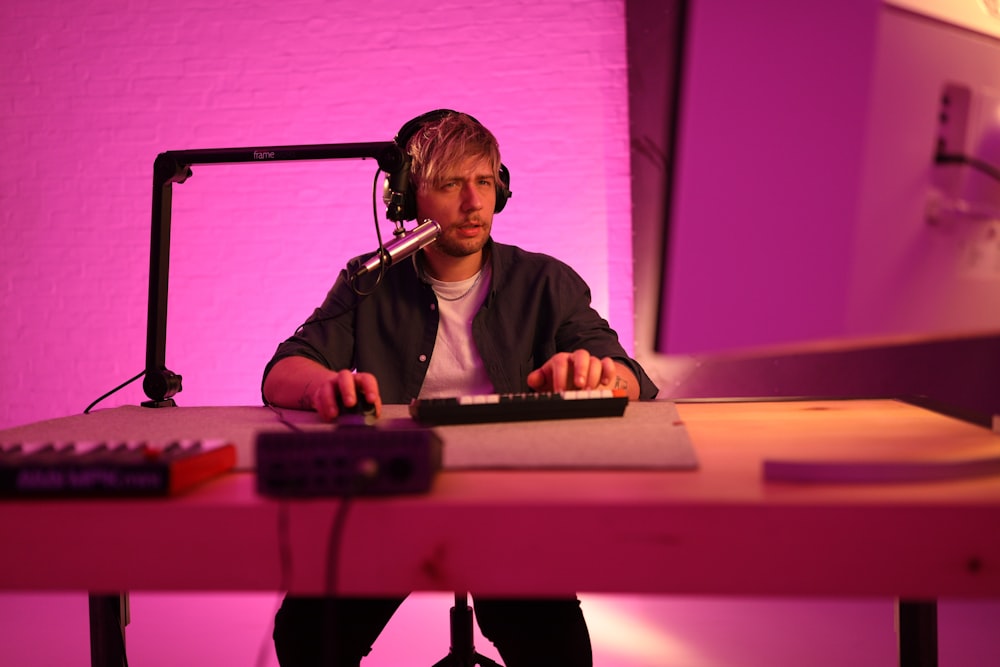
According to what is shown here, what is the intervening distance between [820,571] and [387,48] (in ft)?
9.69

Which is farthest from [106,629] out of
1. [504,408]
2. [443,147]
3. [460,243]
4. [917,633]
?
[917,633]

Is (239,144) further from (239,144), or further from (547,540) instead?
(547,540)

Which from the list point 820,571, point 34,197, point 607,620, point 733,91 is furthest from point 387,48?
point 820,571

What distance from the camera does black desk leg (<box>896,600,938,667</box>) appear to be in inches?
39.7

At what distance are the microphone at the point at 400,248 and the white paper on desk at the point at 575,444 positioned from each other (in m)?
0.25

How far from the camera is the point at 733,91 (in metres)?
0.60

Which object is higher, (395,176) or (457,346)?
(395,176)

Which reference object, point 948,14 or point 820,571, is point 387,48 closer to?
point 948,14

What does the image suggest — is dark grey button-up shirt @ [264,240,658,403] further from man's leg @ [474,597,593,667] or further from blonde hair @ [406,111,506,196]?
man's leg @ [474,597,593,667]

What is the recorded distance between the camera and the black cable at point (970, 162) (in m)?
0.64

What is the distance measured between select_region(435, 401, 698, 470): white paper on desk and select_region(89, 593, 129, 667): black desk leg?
56cm

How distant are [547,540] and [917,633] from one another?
764 millimetres

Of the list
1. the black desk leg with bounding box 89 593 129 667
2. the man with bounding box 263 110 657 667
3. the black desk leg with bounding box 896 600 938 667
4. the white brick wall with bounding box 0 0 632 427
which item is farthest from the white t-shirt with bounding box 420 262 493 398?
the white brick wall with bounding box 0 0 632 427

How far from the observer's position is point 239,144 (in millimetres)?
3154
